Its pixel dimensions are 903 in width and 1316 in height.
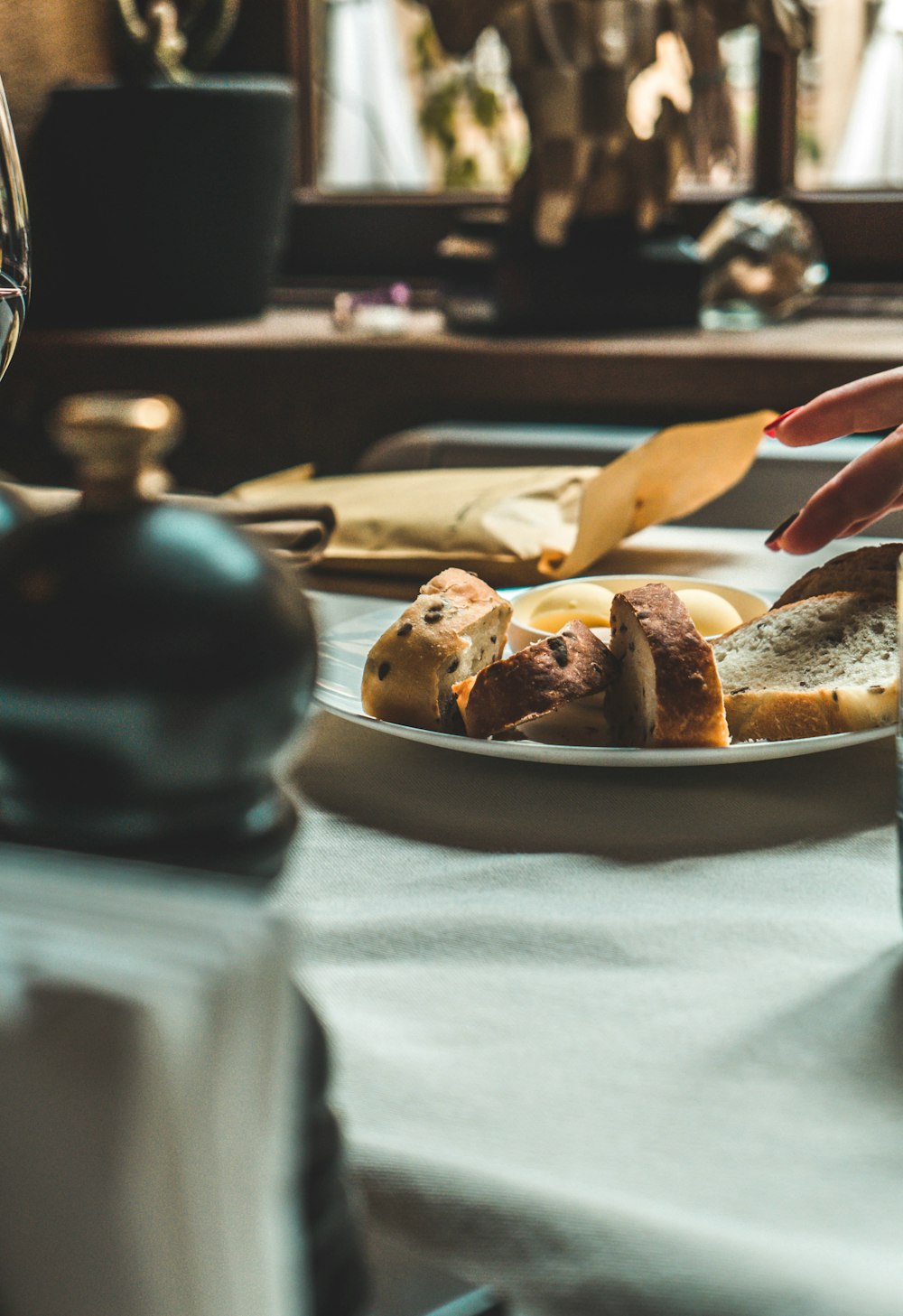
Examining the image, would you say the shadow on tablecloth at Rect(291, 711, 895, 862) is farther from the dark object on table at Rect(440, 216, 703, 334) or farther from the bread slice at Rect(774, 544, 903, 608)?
the dark object on table at Rect(440, 216, 703, 334)

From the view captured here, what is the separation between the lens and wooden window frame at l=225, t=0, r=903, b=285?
2.11 m

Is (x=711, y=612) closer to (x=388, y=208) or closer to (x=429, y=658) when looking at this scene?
(x=429, y=658)

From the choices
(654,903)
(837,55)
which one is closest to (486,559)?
(654,903)

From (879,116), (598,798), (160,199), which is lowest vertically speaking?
(598,798)

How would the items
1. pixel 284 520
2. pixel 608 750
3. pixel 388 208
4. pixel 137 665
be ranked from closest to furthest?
pixel 137 665
pixel 608 750
pixel 284 520
pixel 388 208

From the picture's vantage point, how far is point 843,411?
702 millimetres

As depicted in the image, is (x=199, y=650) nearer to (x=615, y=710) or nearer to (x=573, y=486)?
(x=615, y=710)

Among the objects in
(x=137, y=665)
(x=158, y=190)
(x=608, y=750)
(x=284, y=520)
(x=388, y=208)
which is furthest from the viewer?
(x=388, y=208)

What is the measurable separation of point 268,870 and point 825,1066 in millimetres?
147

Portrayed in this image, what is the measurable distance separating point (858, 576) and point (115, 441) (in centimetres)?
43

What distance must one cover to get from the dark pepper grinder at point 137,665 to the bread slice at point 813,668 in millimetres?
266

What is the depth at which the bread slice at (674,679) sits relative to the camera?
0.53 metres

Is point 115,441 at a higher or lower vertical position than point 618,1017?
higher

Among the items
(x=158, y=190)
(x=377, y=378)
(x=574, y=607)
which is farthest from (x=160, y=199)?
(x=574, y=607)
